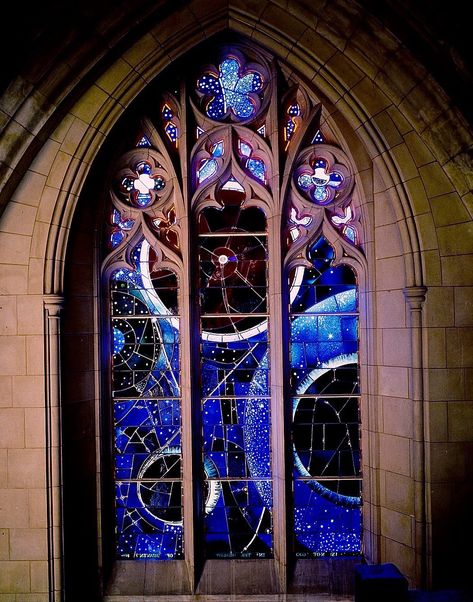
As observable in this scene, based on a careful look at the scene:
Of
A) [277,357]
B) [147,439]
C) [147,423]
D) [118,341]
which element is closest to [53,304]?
[118,341]

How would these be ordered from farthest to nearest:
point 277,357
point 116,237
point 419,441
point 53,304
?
point 116,237 < point 277,357 < point 53,304 < point 419,441

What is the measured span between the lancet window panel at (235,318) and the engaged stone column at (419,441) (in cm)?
64

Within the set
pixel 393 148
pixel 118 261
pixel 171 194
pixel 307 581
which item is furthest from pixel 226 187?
pixel 307 581

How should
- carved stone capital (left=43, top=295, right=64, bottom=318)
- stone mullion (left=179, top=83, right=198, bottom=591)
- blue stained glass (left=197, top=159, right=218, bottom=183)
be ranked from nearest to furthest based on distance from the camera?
carved stone capital (left=43, top=295, right=64, bottom=318) → stone mullion (left=179, top=83, right=198, bottom=591) → blue stained glass (left=197, top=159, right=218, bottom=183)

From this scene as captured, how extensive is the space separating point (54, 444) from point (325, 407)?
2386 millimetres

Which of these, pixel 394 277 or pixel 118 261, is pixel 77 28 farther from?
pixel 394 277

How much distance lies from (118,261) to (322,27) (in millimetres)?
2644

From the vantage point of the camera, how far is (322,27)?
4332 millimetres

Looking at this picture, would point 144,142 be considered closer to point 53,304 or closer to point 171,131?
point 171,131

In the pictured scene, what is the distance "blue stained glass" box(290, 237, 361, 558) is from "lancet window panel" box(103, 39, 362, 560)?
1 cm

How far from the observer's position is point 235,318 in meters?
4.94

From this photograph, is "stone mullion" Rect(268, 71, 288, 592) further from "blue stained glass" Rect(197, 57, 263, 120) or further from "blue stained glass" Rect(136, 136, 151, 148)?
"blue stained glass" Rect(136, 136, 151, 148)

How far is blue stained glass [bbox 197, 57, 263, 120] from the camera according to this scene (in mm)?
4934

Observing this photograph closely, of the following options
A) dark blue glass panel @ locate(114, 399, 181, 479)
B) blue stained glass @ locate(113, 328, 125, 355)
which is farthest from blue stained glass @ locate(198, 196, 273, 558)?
blue stained glass @ locate(113, 328, 125, 355)
